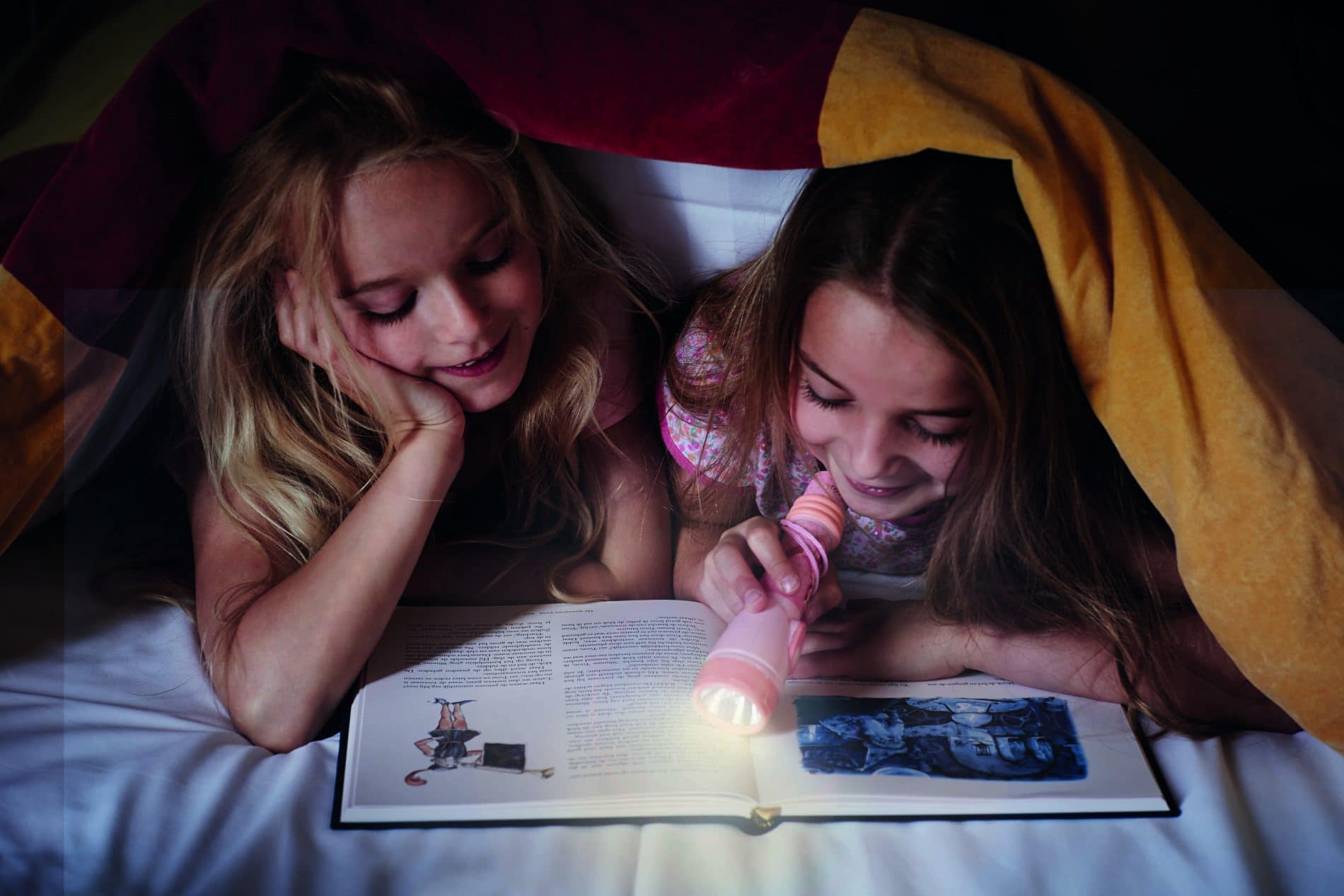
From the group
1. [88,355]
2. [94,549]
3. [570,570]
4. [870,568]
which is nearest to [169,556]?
[94,549]

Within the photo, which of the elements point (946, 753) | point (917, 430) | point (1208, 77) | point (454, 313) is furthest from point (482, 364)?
point (1208, 77)

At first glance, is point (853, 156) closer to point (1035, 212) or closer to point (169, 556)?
point (1035, 212)

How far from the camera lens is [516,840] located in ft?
1.93

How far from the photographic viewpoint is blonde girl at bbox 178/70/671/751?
0.58m

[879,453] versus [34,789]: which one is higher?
[879,453]

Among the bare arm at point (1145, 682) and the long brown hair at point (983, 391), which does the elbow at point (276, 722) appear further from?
the bare arm at point (1145, 682)

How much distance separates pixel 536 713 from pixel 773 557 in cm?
17

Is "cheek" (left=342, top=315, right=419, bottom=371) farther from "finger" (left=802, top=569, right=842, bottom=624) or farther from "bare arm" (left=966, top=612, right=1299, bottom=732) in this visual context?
"bare arm" (left=966, top=612, right=1299, bottom=732)

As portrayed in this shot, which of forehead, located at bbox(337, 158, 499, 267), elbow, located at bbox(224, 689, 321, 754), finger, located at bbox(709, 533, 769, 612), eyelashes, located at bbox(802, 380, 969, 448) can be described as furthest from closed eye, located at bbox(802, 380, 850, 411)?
elbow, located at bbox(224, 689, 321, 754)

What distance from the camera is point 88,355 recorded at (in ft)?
2.01

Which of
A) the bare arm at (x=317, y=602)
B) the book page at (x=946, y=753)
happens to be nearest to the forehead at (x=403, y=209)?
the bare arm at (x=317, y=602)

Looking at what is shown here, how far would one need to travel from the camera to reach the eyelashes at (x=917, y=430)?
0.60 m

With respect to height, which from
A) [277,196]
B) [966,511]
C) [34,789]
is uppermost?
[277,196]

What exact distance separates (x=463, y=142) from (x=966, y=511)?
1.21 feet
